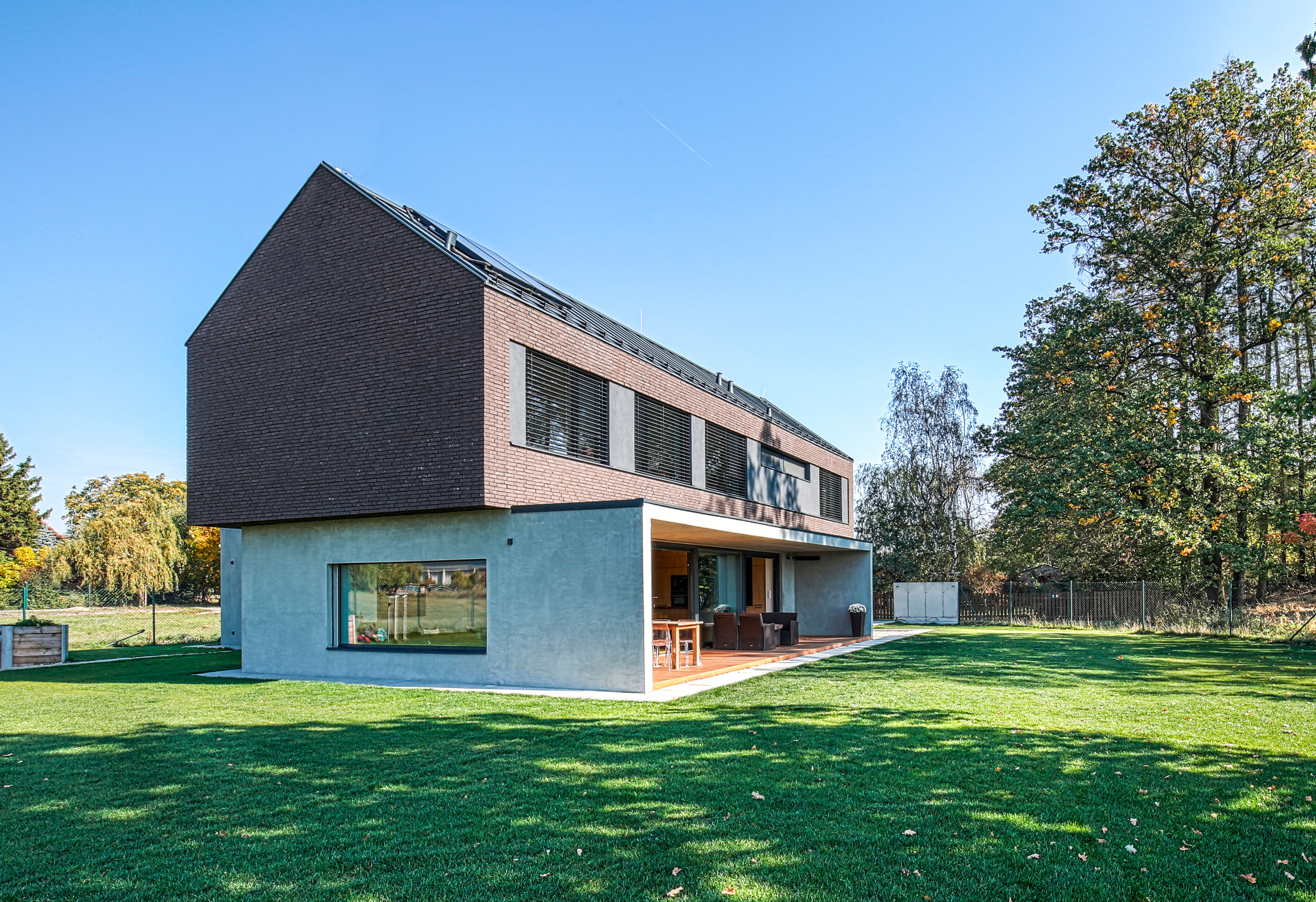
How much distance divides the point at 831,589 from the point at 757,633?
6549 mm

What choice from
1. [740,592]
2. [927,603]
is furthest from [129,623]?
[927,603]

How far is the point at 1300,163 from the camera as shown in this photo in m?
21.4

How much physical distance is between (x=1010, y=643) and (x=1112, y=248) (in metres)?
11.5

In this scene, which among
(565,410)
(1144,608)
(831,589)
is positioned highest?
(565,410)

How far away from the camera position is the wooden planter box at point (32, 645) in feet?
50.5

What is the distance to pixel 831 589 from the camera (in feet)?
77.2

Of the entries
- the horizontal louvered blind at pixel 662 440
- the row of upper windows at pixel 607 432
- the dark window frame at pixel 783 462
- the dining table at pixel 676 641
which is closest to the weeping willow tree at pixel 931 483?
the dark window frame at pixel 783 462

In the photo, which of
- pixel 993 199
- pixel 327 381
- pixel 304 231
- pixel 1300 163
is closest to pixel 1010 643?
pixel 993 199

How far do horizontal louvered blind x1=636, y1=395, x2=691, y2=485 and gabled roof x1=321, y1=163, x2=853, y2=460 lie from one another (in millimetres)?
814

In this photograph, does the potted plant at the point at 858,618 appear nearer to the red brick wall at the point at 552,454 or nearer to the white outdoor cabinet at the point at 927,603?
the red brick wall at the point at 552,454

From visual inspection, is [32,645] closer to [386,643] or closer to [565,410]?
[386,643]

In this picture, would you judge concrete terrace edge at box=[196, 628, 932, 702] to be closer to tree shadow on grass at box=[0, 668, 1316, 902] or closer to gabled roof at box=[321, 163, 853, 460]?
tree shadow on grass at box=[0, 668, 1316, 902]

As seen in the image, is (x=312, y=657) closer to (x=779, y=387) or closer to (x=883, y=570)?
(x=779, y=387)

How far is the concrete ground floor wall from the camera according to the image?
11.3 metres
